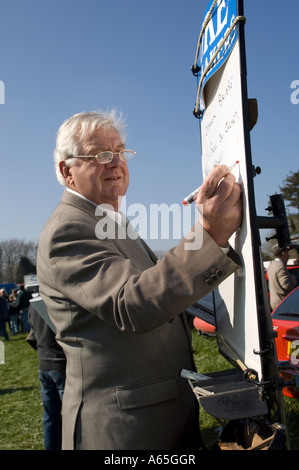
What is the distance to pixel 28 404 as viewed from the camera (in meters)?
6.84

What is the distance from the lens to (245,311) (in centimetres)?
132

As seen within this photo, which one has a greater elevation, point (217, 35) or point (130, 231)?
point (217, 35)

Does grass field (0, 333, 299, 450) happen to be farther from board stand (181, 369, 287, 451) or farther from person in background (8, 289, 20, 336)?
person in background (8, 289, 20, 336)

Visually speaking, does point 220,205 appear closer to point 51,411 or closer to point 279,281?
point 51,411

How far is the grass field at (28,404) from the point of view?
4.71 metres

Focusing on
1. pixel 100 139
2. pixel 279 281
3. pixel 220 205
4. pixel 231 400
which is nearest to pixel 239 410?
pixel 231 400

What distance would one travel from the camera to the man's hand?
1.21 metres

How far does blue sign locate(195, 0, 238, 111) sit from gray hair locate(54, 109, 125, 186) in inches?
17.7

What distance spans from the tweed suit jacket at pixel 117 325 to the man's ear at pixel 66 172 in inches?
3.6

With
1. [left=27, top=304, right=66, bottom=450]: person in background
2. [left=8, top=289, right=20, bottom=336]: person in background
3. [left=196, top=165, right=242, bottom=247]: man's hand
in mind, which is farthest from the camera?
[left=8, top=289, right=20, bottom=336]: person in background

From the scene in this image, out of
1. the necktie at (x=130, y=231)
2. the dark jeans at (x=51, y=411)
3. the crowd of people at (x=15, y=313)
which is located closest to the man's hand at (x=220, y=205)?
A: the necktie at (x=130, y=231)

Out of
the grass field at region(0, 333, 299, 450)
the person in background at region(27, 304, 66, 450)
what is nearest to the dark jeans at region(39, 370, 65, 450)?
the person in background at region(27, 304, 66, 450)

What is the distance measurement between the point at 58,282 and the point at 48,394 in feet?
10.3

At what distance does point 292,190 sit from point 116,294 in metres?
35.8
